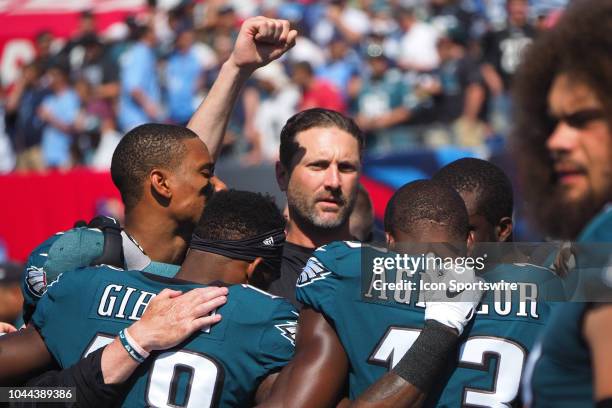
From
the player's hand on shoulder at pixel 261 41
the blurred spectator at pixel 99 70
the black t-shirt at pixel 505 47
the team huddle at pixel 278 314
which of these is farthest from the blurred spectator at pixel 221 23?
the team huddle at pixel 278 314

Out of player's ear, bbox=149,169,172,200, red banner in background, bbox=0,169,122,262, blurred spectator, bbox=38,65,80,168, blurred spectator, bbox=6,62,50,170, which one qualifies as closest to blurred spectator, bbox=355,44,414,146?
red banner in background, bbox=0,169,122,262

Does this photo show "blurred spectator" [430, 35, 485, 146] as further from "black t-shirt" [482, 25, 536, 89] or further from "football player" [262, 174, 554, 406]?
"football player" [262, 174, 554, 406]

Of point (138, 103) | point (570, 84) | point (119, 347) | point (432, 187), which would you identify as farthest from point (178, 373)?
point (138, 103)

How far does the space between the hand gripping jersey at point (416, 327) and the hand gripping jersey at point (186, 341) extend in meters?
0.19

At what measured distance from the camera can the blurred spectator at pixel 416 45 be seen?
1192cm

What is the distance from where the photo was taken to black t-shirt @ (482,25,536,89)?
34.6ft

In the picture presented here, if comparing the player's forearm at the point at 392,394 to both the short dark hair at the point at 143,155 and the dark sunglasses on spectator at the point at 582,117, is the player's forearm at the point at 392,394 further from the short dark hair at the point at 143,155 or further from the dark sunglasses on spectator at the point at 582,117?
the short dark hair at the point at 143,155

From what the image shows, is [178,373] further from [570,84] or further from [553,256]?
[570,84]

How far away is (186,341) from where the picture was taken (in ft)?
11.1

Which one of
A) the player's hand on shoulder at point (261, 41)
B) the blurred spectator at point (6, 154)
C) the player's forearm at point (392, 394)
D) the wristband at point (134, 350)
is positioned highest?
the blurred spectator at point (6, 154)

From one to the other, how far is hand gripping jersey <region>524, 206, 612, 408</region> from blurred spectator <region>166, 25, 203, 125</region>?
10372 millimetres

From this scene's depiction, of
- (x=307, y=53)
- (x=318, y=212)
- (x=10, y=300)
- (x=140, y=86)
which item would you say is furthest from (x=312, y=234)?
(x=140, y=86)

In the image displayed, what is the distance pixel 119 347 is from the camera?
10.9ft

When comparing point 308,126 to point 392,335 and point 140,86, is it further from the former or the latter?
point 140,86
